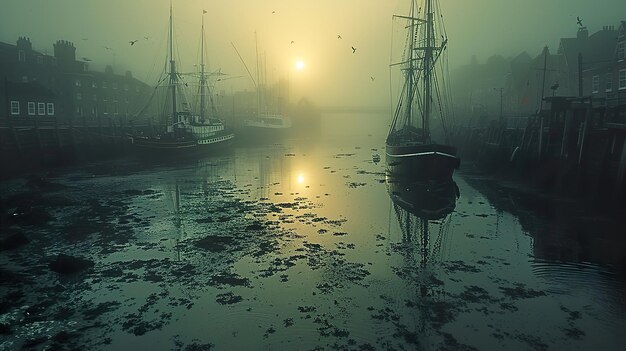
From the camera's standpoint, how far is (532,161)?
3234 cm

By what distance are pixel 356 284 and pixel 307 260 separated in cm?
258

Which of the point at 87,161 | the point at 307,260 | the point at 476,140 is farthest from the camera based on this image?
the point at 476,140

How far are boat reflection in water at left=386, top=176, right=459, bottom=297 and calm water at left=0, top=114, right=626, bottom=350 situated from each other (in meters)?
0.13

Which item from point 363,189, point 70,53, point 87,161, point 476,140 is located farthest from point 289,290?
point 70,53

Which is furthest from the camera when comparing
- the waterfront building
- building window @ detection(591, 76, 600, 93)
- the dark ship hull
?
the waterfront building

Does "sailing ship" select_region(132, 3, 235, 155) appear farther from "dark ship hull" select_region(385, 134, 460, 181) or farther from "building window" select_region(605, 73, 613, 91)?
"building window" select_region(605, 73, 613, 91)

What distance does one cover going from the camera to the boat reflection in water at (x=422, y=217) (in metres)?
14.1

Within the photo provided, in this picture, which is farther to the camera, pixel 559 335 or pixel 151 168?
pixel 151 168

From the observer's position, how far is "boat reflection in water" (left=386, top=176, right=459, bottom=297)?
1406 centimetres

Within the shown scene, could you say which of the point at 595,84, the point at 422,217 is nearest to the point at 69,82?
the point at 422,217

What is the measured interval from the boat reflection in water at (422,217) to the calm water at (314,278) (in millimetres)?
126

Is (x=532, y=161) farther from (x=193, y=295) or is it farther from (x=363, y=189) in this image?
(x=193, y=295)

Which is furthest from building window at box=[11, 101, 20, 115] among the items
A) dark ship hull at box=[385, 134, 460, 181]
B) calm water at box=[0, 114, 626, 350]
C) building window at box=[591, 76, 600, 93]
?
building window at box=[591, 76, 600, 93]

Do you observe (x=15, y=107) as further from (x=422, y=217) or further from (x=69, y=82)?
(x=422, y=217)
